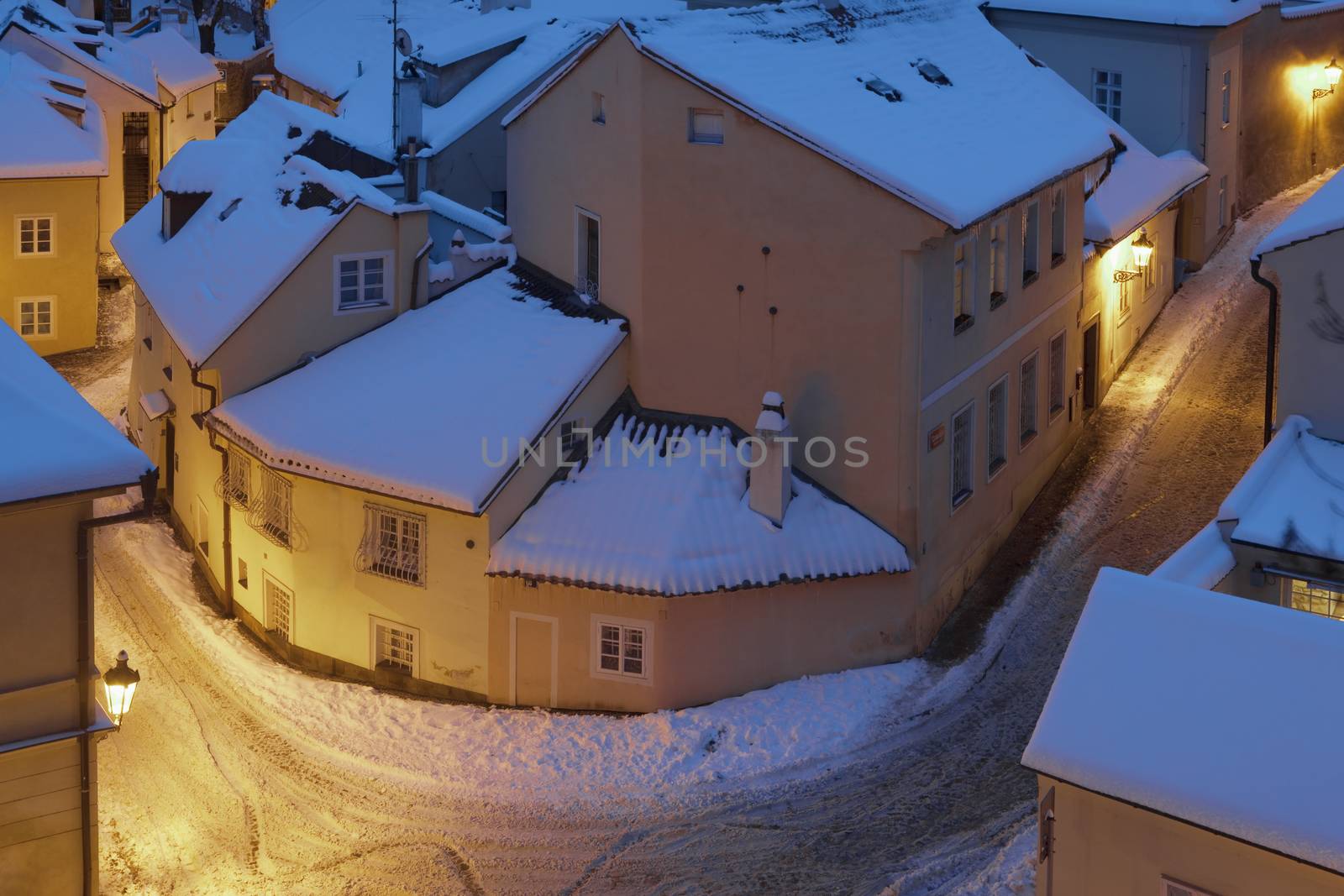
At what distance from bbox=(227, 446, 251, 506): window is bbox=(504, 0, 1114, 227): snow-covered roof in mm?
7552

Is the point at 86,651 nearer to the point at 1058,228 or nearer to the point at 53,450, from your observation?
the point at 53,450

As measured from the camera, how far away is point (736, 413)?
27906 millimetres

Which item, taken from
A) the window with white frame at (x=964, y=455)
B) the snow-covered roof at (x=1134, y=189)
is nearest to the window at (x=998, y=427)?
the window with white frame at (x=964, y=455)

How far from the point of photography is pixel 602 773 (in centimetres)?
2459

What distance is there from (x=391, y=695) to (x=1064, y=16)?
23482 mm

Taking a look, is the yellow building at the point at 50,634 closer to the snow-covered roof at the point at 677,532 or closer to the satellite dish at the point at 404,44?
the snow-covered roof at the point at 677,532

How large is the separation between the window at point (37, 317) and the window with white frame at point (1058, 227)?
82.9 feet

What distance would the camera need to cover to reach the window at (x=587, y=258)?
2958cm

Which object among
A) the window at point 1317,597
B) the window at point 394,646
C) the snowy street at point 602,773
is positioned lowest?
the snowy street at point 602,773

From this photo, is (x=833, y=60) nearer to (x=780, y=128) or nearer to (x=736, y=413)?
(x=780, y=128)

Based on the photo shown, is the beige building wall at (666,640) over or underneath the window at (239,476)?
underneath

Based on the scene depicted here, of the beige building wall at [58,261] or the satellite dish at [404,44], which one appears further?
the beige building wall at [58,261]

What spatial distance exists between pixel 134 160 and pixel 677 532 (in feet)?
103

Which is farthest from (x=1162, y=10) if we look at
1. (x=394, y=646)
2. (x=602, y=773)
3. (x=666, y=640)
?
(x=602, y=773)
